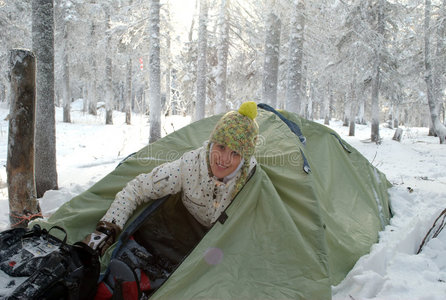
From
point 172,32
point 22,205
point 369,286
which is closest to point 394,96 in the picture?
point 172,32

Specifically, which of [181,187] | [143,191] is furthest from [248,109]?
[143,191]

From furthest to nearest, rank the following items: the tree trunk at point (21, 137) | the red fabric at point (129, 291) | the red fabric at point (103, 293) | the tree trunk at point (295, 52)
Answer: the tree trunk at point (295, 52), the tree trunk at point (21, 137), the red fabric at point (103, 293), the red fabric at point (129, 291)

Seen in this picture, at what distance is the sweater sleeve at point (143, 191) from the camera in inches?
90.4

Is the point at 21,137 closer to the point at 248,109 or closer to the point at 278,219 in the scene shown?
the point at 248,109

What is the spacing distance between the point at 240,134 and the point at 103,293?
4.63ft

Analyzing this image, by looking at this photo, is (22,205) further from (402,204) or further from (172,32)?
(172,32)

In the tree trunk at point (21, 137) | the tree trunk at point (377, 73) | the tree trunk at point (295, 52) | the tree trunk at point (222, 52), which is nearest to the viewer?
the tree trunk at point (21, 137)

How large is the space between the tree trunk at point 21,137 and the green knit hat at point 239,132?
209 centimetres

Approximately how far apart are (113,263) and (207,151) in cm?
102

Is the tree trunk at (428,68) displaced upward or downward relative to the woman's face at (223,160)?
upward

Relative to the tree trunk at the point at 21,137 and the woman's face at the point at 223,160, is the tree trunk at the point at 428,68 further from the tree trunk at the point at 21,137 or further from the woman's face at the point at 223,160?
the tree trunk at the point at 21,137

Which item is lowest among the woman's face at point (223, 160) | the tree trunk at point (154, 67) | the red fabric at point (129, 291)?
the red fabric at point (129, 291)

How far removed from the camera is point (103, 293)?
6.15 ft

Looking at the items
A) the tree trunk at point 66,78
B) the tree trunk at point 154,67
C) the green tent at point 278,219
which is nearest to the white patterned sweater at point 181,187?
the green tent at point 278,219
